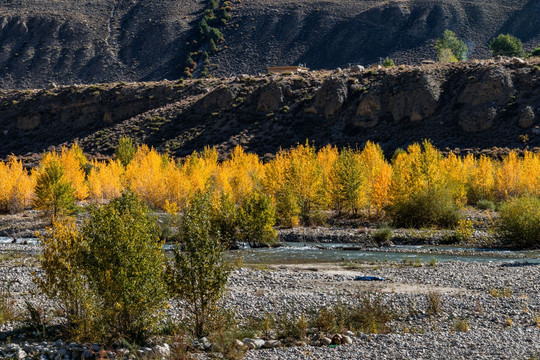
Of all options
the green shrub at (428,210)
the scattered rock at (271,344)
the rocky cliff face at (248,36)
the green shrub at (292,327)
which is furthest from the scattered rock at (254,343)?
the rocky cliff face at (248,36)

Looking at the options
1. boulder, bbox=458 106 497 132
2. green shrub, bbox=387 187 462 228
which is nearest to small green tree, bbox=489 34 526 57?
boulder, bbox=458 106 497 132

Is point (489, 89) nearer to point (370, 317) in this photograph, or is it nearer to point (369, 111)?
point (369, 111)

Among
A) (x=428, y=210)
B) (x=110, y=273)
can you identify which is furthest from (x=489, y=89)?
(x=110, y=273)

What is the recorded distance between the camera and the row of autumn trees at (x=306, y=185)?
4153 cm

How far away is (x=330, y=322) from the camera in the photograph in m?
15.7

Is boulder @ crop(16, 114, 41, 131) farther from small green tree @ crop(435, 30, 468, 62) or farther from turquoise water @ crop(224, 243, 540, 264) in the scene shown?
turquoise water @ crop(224, 243, 540, 264)

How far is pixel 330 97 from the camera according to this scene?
85.4m

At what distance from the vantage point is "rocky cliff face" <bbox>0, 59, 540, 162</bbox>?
75562 mm

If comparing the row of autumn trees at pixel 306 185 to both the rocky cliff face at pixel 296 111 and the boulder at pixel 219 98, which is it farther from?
the boulder at pixel 219 98

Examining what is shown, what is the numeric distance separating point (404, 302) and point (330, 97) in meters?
69.2

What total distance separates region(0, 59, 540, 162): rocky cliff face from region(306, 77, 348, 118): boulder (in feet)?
0.52

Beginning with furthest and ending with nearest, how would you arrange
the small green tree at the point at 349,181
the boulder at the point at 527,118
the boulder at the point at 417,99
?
the boulder at the point at 417,99 → the boulder at the point at 527,118 → the small green tree at the point at 349,181

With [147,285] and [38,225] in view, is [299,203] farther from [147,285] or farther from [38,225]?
[147,285]

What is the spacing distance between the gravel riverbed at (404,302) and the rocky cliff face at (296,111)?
168 ft
